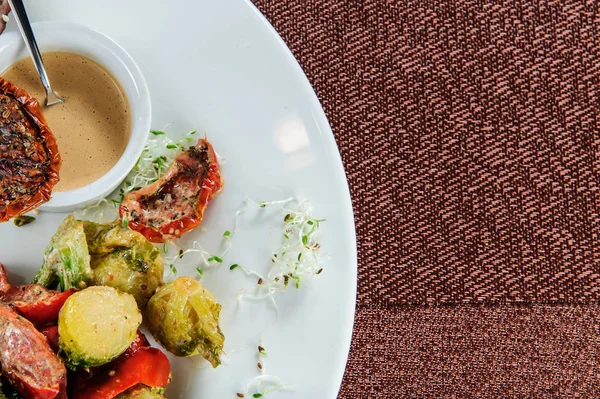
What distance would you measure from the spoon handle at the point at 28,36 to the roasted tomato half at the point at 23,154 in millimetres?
113

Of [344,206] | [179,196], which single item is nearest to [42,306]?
[179,196]

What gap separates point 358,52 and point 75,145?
1.38 meters

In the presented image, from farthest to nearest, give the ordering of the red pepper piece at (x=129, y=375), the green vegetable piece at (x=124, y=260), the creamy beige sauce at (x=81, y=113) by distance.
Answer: the creamy beige sauce at (x=81, y=113), the green vegetable piece at (x=124, y=260), the red pepper piece at (x=129, y=375)

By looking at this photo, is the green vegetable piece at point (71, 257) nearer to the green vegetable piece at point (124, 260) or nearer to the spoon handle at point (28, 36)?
the green vegetable piece at point (124, 260)

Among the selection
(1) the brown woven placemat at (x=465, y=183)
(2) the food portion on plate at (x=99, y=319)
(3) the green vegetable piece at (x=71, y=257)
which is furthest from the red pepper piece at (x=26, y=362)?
(1) the brown woven placemat at (x=465, y=183)

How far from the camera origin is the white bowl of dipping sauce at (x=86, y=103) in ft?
7.67

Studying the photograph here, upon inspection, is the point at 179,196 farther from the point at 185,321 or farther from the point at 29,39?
the point at 29,39

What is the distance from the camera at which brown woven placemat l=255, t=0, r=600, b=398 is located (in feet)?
10.0

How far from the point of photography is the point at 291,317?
8.14 feet

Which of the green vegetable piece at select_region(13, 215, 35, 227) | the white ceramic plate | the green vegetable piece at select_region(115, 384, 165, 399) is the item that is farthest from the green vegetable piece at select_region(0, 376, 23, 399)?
the green vegetable piece at select_region(13, 215, 35, 227)

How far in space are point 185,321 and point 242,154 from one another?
687 millimetres

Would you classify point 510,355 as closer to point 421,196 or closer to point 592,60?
point 421,196

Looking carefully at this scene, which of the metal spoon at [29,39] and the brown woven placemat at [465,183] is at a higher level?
the metal spoon at [29,39]

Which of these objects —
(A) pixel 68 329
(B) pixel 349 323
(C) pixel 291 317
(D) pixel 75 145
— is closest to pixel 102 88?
(D) pixel 75 145
